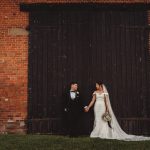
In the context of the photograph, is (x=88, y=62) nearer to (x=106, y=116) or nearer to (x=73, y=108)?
(x=73, y=108)

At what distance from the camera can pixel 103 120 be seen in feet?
41.9

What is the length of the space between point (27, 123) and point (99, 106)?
2.32 m

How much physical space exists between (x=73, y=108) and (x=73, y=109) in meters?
0.03

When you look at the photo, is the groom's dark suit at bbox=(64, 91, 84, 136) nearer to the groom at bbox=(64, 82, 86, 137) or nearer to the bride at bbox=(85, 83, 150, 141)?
the groom at bbox=(64, 82, 86, 137)

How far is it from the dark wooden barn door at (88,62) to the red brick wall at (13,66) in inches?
10.0

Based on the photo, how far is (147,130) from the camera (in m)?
13.4

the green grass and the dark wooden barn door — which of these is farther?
the dark wooden barn door

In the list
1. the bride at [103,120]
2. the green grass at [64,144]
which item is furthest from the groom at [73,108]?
the green grass at [64,144]

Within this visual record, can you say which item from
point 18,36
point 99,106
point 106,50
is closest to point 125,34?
point 106,50

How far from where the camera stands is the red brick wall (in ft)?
43.2

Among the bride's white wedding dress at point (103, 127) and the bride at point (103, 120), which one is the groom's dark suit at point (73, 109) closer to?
the bride at point (103, 120)

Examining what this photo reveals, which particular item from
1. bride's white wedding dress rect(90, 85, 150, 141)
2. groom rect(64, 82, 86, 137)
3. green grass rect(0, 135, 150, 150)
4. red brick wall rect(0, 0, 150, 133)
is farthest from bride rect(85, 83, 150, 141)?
red brick wall rect(0, 0, 150, 133)

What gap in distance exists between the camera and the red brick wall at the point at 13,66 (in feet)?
43.2

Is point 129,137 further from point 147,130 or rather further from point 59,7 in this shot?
point 59,7
